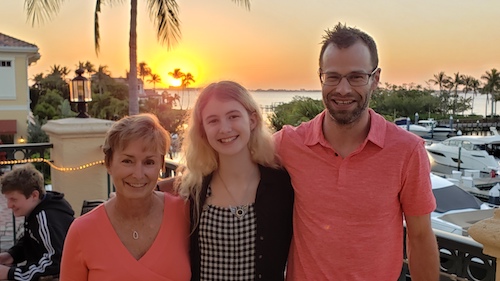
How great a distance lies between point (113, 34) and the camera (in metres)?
13.3

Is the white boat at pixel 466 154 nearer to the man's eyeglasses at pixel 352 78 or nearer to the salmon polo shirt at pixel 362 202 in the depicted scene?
the salmon polo shirt at pixel 362 202

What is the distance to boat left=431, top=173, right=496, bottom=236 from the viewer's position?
8630mm

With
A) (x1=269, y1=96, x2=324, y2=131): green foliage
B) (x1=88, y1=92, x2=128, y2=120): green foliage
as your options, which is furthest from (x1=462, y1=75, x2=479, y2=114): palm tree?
(x1=269, y1=96, x2=324, y2=131): green foliage

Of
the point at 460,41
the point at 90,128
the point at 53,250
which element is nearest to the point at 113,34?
the point at 90,128

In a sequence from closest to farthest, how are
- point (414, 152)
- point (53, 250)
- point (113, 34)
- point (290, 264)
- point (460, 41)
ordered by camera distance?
point (414, 152), point (290, 264), point (53, 250), point (113, 34), point (460, 41)

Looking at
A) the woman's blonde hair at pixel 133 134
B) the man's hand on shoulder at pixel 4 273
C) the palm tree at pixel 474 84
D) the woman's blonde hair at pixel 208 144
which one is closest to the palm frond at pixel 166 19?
the man's hand on shoulder at pixel 4 273

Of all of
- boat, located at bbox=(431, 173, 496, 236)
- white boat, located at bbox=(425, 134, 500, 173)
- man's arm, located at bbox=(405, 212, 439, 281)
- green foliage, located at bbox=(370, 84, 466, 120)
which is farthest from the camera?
green foliage, located at bbox=(370, 84, 466, 120)

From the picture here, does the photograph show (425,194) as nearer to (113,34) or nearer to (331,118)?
(331,118)

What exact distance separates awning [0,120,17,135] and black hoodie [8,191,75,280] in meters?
19.7

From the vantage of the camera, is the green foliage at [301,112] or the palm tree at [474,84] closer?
the green foliage at [301,112]

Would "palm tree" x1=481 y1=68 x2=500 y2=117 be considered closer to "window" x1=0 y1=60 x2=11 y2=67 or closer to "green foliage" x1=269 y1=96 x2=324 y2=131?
"green foliage" x1=269 y1=96 x2=324 y2=131

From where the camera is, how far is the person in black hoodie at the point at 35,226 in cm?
278

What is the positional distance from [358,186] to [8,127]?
2189 cm

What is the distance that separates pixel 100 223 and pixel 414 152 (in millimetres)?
1343
